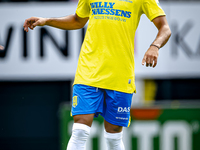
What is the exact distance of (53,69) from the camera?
7.09 metres

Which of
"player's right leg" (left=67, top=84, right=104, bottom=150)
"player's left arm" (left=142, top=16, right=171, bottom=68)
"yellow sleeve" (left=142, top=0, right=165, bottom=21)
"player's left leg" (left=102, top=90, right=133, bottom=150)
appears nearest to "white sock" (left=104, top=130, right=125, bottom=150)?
"player's left leg" (left=102, top=90, right=133, bottom=150)

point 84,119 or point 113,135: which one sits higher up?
point 84,119

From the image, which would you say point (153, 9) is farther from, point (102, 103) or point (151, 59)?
point (102, 103)

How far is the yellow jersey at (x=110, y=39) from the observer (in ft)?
11.3

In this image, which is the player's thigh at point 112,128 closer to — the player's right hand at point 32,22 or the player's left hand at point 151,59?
the player's left hand at point 151,59

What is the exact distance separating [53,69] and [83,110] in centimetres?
382

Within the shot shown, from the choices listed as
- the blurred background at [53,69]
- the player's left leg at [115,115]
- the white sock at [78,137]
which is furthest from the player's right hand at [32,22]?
the blurred background at [53,69]

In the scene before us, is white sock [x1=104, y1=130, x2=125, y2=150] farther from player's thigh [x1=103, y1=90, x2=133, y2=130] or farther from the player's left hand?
the player's left hand

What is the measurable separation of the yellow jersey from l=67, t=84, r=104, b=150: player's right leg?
72 mm

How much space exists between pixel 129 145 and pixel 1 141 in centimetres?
286

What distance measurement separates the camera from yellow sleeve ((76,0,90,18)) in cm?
365

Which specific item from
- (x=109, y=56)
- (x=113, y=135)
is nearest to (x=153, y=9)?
(x=109, y=56)

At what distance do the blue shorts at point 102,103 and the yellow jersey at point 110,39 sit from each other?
Result: 58mm

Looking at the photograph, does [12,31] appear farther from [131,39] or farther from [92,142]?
[131,39]
